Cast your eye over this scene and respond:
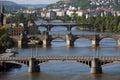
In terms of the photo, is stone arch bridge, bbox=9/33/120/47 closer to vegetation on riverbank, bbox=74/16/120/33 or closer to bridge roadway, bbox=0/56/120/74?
vegetation on riverbank, bbox=74/16/120/33

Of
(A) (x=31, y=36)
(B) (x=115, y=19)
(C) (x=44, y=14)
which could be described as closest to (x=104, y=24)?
(B) (x=115, y=19)

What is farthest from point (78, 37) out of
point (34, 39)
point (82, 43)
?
point (34, 39)

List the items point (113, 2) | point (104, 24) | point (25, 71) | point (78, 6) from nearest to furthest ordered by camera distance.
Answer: point (25, 71)
point (104, 24)
point (113, 2)
point (78, 6)

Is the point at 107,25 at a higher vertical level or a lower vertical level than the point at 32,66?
higher

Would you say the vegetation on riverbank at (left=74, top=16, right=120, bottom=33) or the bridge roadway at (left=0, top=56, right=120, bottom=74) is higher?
the vegetation on riverbank at (left=74, top=16, right=120, bottom=33)

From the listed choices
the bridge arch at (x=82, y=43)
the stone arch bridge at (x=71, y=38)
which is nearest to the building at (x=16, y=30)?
the stone arch bridge at (x=71, y=38)

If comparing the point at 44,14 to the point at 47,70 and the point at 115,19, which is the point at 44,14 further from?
the point at 47,70


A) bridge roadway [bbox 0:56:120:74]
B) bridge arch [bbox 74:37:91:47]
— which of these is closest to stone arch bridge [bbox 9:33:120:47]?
bridge arch [bbox 74:37:91:47]

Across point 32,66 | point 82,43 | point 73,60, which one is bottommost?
point 32,66

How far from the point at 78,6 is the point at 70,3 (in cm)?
1288

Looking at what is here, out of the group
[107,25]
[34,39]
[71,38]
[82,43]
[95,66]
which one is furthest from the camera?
[107,25]

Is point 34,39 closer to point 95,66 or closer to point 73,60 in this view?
point 73,60

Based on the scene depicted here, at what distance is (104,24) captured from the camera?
86375 mm

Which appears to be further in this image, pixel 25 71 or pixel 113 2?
pixel 113 2
